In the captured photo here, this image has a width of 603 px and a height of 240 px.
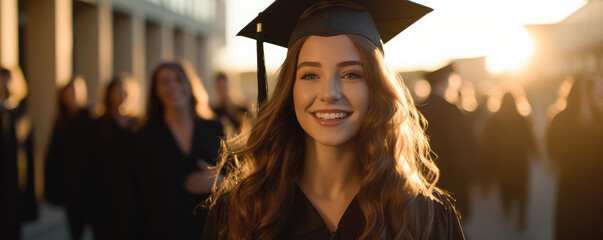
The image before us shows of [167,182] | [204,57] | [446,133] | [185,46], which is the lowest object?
[167,182]

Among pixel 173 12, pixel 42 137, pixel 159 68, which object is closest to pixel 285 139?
pixel 159 68

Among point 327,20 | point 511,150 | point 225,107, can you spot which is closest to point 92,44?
point 225,107

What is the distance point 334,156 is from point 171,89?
2506 mm

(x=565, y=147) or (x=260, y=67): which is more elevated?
(x=260, y=67)

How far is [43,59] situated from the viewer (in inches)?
346

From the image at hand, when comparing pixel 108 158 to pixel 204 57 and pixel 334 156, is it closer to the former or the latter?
pixel 334 156

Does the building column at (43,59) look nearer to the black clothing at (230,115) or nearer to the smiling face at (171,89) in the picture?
the black clothing at (230,115)

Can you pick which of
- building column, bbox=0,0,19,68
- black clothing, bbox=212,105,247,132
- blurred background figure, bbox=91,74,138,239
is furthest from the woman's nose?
building column, bbox=0,0,19,68

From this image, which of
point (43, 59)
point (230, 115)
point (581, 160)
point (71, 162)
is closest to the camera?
point (581, 160)

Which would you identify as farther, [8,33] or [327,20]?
[8,33]

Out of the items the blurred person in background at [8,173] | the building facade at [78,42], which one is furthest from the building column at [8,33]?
the blurred person in background at [8,173]

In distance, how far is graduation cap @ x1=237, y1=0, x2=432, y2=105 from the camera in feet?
5.50

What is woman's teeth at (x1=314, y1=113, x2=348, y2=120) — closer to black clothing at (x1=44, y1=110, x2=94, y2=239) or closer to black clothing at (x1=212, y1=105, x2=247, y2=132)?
black clothing at (x1=44, y1=110, x2=94, y2=239)

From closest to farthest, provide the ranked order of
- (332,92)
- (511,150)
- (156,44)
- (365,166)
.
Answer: (332,92)
(365,166)
(511,150)
(156,44)
